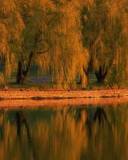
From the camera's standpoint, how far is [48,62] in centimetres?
3772

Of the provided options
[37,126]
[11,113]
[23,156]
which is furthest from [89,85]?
[23,156]

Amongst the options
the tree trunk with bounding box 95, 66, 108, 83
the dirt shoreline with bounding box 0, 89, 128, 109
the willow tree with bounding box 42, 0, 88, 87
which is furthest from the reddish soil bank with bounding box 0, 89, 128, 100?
the tree trunk with bounding box 95, 66, 108, 83

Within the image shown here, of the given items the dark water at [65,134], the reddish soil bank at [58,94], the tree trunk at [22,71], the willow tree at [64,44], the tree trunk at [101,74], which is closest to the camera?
the dark water at [65,134]

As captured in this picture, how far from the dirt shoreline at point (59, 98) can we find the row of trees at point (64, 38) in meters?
0.75

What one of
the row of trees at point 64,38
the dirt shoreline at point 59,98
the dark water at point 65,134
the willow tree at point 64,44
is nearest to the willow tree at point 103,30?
the row of trees at point 64,38

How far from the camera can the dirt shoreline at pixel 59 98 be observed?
34031 millimetres

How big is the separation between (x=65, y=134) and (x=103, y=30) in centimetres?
1974

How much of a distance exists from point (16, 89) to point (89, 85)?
6.30m

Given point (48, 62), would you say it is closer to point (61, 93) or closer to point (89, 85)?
point (61, 93)

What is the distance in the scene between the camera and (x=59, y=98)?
123 feet

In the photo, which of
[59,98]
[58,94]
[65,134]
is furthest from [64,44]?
[65,134]

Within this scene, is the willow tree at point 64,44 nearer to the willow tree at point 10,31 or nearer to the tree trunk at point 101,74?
the willow tree at point 10,31

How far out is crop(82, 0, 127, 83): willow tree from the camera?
1624 inches

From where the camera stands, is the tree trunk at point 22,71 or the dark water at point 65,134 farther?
the tree trunk at point 22,71
